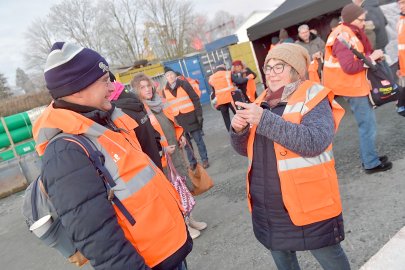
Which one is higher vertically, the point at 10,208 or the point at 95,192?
the point at 95,192

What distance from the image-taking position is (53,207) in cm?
157

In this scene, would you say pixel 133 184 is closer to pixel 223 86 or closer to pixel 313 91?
pixel 313 91

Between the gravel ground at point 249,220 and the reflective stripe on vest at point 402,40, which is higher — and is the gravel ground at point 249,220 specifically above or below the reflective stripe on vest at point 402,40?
below

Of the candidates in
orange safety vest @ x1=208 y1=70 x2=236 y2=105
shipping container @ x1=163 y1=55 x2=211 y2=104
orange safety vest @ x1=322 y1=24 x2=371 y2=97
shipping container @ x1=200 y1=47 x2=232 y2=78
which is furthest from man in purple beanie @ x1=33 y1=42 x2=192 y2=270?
shipping container @ x1=200 y1=47 x2=232 y2=78

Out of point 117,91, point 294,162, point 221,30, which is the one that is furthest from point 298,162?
point 221,30

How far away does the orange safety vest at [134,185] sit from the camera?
4.98ft

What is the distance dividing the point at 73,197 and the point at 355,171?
3641mm

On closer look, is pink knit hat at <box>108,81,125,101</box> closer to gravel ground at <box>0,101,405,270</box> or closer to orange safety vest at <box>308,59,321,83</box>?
gravel ground at <box>0,101,405,270</box>

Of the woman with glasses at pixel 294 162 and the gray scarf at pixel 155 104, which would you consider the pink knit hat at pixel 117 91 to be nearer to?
the gray scarf at pixel 155 104

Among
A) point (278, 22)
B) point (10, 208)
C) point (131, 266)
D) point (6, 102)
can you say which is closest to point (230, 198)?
point (131, 266)

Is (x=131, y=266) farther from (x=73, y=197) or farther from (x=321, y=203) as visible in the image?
(x=321, y=203)

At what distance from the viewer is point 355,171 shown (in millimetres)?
4098

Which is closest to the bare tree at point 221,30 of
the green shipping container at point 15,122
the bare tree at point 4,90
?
the bare tree at point 4,90

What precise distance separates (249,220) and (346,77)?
6.32 feet
